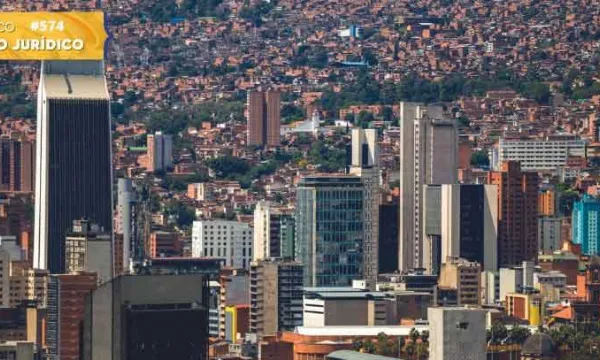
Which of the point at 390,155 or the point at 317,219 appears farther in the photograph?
the point at 390,155

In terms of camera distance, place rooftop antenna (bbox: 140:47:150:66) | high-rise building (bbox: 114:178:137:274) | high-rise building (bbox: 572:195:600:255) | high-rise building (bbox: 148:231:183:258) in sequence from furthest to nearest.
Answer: rooftop antenna (bbox: 140:47:150:66), high-rise building (bbox: 572:195:600:255), high-rise building (bbox: 148:231:183:258), high-rise building (bbox: 114:178:137:274)

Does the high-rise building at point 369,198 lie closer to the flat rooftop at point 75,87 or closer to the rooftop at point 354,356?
the flat rooftop at point 75,87

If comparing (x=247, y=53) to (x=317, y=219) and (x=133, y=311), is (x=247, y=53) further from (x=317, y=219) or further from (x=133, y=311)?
(x=133, y=311)

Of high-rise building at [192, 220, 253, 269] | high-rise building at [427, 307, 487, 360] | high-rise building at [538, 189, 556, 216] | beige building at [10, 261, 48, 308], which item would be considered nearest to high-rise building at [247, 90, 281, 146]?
high-rise building at [538, 189, 556, 216]

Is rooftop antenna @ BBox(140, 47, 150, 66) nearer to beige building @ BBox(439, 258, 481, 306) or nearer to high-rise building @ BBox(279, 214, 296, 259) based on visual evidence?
high-rise building @ BBox(279, 214, 296, 259)

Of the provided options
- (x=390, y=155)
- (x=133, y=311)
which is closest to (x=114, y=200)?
(x=390, y=155)

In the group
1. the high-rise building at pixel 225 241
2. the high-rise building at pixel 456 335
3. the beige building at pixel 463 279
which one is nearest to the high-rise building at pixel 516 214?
the beige building at pixel 463 279
